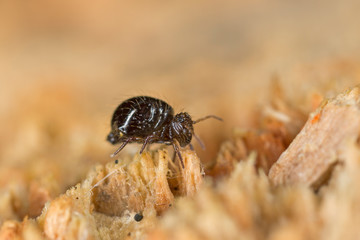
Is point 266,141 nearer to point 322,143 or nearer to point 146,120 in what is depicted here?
point 322,143

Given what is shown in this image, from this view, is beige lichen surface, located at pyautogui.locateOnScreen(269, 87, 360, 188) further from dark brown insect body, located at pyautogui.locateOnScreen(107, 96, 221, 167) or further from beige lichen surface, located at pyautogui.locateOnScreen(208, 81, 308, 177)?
dark brown insect body, located at pyautogui.locateOnScreen(107, 96, 221, 167)

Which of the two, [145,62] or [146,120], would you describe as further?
[145,62]

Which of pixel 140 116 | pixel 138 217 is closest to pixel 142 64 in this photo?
pixel 140 116

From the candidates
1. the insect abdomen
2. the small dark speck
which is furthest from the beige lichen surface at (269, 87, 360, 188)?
the insect abdomen

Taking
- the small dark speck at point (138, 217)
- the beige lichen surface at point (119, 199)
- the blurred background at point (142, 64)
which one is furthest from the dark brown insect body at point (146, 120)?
the small dark speck at point (138, 217)

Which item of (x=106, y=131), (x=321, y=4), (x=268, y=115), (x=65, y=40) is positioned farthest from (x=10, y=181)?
(x=321, y=4)

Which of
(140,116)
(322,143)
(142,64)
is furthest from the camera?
(142,64)
